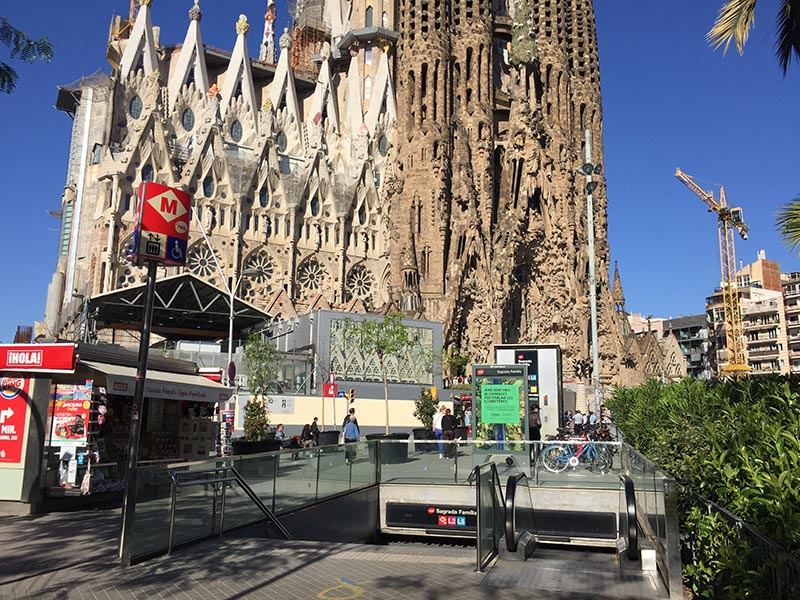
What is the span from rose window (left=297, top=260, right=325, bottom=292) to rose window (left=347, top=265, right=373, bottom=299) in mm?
2345

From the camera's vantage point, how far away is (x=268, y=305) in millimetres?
48875

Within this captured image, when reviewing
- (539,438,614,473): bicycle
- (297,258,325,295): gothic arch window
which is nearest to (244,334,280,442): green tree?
(539,438,614,473): bicycle

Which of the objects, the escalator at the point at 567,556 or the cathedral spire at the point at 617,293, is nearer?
the escalator at the point at 567,556

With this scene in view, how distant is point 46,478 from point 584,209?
177 feet

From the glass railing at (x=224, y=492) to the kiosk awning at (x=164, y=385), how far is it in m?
3.74

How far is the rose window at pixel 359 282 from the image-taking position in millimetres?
54469

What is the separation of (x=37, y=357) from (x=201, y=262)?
127 feet

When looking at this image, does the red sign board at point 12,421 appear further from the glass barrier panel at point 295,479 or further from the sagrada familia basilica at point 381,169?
the sagrada familia basilica at point 381,169

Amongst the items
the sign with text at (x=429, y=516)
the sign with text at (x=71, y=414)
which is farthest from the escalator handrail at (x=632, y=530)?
the sign with text at (x=71, y=414)

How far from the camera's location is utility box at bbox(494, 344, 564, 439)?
2088 cm

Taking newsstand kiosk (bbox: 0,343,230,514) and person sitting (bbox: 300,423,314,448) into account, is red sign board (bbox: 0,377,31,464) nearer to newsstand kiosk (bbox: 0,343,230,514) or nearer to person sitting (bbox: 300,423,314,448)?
newsstand kiosk (bbox: 0,343,230,514)

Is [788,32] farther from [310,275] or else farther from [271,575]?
→ [310,275]

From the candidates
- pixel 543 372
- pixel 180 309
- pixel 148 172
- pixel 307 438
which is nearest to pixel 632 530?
pixel 543 372

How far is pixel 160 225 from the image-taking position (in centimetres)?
881
